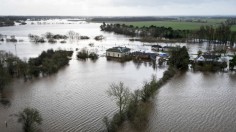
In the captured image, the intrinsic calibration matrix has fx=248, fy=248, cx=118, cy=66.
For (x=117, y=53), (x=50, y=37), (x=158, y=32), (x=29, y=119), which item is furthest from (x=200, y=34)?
(x=29, y=119)

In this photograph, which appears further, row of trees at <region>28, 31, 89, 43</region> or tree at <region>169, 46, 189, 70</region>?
row of trees at <region>28, 31, 89, 43</region>

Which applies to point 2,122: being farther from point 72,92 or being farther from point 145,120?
point 145,120

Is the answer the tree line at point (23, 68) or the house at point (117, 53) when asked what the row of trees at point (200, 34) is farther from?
the tree line at point (23, 68)

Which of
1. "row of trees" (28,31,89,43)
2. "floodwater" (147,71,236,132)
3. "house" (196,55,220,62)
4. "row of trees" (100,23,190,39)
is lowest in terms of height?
"floodwater" (147,71,236,132)

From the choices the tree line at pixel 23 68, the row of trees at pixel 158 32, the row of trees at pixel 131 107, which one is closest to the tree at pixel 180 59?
the row of trees at pixel 131 107

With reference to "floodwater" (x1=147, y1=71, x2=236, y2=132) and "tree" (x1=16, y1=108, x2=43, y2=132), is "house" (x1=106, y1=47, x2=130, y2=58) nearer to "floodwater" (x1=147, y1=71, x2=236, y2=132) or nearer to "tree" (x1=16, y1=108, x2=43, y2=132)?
"floodwater" (x1=147, y1=71, x2=236, y2=132)

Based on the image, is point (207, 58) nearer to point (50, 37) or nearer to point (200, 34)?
point (200, 34)

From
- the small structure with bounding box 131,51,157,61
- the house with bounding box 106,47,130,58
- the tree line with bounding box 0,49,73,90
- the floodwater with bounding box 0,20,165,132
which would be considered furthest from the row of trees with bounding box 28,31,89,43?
the tree line with bounding box 0,49,73,90

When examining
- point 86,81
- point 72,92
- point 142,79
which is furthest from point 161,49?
point 72,92

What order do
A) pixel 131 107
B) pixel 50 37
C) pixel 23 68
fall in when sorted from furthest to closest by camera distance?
pixel 50 37 < pixel 23 68 < pixel 131 107

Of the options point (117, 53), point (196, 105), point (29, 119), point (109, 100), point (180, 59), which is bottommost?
point (196, 105)
